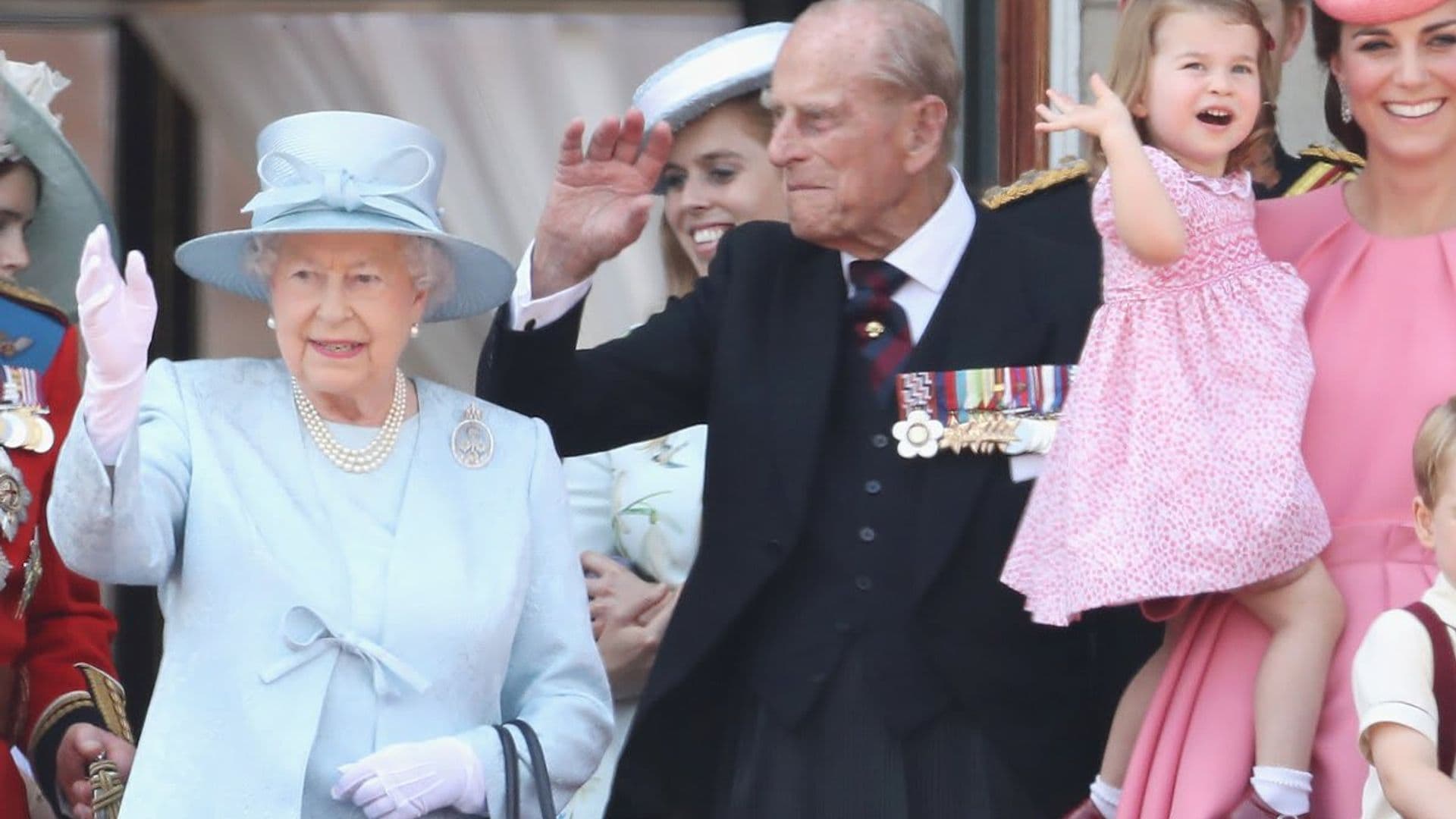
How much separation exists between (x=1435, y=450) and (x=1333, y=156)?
1.32 meters

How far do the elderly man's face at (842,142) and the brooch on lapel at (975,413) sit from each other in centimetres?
25

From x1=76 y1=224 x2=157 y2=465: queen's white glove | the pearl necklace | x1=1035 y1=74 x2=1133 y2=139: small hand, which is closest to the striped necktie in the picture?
x1=1035 y1=74 x2=1133 y2=139: small hand

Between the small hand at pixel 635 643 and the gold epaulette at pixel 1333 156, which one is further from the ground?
the gold epaulette at pixel 1333 156

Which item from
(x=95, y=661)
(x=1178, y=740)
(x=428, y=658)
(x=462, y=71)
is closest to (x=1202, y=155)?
(x=1178, y=740)

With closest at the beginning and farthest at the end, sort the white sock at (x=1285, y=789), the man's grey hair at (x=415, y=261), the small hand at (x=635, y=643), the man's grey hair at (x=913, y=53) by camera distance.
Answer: the white sock at (x=1285, y=789) → the man's grey hair at (x=415, y=261) → the man's grey hair at (x=913, y=53) → the small hand at (x=635, y=643)

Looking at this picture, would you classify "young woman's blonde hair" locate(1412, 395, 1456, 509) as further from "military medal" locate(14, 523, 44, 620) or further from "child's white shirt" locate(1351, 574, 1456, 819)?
"military medal" locate(14, 523, 44, 620)

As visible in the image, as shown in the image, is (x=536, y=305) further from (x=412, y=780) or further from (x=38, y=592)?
(x=38, y=592)

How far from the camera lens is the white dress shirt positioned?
400 cm

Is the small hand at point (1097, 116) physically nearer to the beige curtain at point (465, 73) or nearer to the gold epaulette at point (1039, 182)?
the gold epaulette at point (1039, 182)

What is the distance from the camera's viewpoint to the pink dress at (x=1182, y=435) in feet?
11.7

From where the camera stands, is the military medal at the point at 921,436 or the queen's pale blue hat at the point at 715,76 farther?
the queen's pale blue hat at the point at 715,76

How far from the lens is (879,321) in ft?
13.3

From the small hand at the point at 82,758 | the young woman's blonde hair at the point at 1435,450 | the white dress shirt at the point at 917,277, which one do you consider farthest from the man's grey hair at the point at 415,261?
the young woman's blonde hair at the point at 1435,450

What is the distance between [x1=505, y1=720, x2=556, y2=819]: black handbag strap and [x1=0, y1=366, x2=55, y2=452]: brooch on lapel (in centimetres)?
99
